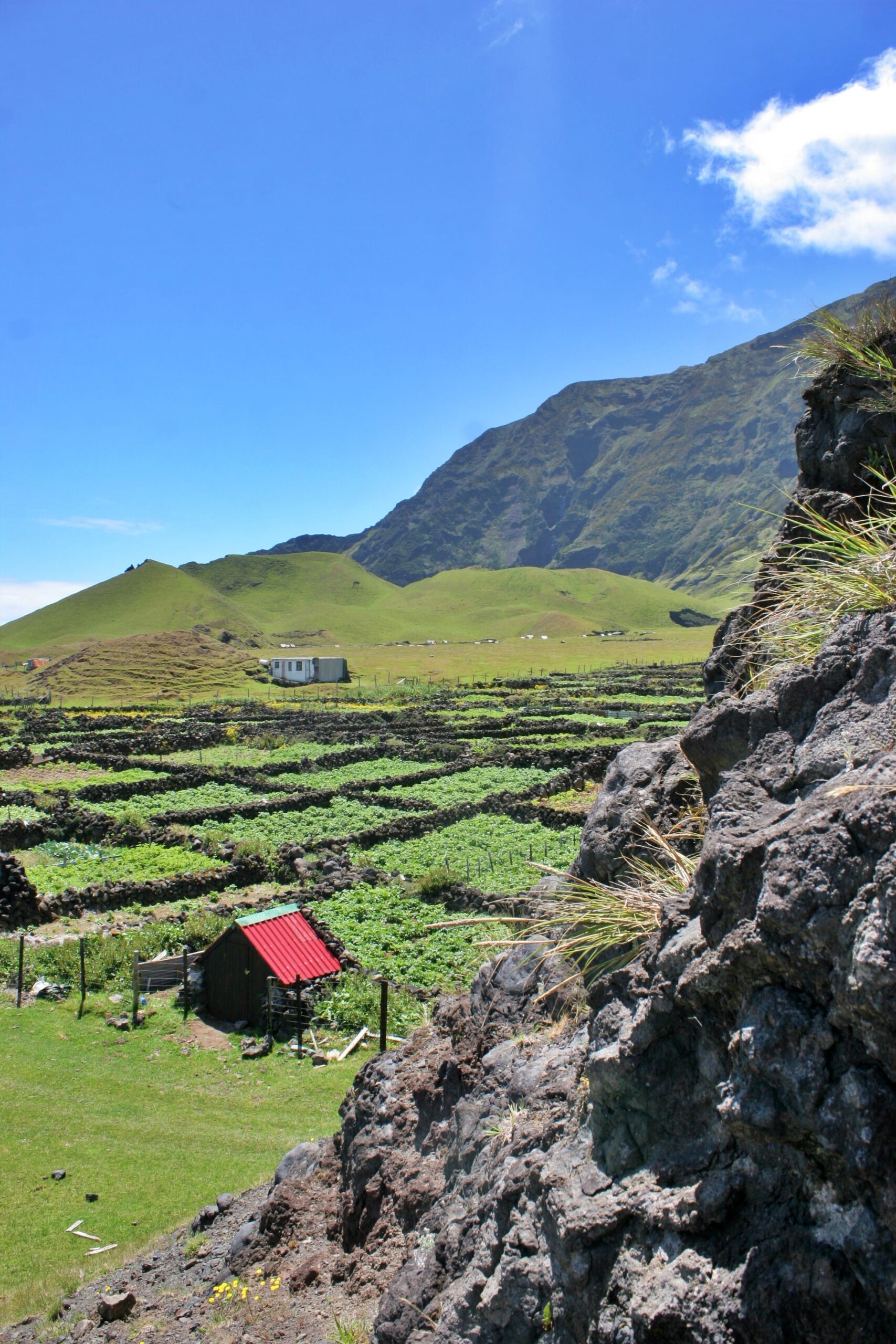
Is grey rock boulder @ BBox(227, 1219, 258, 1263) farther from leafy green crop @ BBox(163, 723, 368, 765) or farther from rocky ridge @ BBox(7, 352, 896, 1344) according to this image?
leafy green crop @ BBox(163, 723, 368, 765)

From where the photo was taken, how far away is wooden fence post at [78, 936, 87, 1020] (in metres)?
15.8

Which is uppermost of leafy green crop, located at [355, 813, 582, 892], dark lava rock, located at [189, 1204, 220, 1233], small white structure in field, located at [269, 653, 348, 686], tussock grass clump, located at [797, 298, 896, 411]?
tussock grass clump, located at [797, 298, 896, 411]

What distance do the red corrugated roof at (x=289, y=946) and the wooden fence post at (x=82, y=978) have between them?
334cm

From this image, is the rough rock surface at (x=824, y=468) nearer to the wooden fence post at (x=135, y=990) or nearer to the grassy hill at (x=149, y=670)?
the wooden fence post at (x=135, y=990)

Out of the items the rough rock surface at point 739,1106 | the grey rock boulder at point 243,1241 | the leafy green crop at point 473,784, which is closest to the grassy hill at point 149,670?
→ the leafy green crop at point 473,784

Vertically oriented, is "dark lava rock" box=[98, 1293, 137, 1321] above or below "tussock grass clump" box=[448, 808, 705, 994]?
below

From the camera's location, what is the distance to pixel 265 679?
4065 inches

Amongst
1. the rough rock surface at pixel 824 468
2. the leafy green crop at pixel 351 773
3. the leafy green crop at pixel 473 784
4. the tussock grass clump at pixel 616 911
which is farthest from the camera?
the leafy green crop at pixel 351 773

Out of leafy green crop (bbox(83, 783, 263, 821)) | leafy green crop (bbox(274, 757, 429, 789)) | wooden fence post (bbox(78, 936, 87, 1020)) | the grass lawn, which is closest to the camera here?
the grass lawn

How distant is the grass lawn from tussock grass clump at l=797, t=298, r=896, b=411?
10.7 metres

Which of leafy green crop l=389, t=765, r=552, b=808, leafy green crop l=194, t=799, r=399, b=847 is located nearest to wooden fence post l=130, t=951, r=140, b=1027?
leafy green crop l=194, t=799, r=399, b=847

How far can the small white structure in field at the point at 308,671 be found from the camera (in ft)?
326

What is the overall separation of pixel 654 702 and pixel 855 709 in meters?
66.9

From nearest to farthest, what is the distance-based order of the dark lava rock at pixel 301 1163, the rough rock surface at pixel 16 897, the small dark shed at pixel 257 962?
the dark lava rock at pixel 301 1163
the small dark shed at pixel 257 962
the rough rock surface at pixel 16 897
